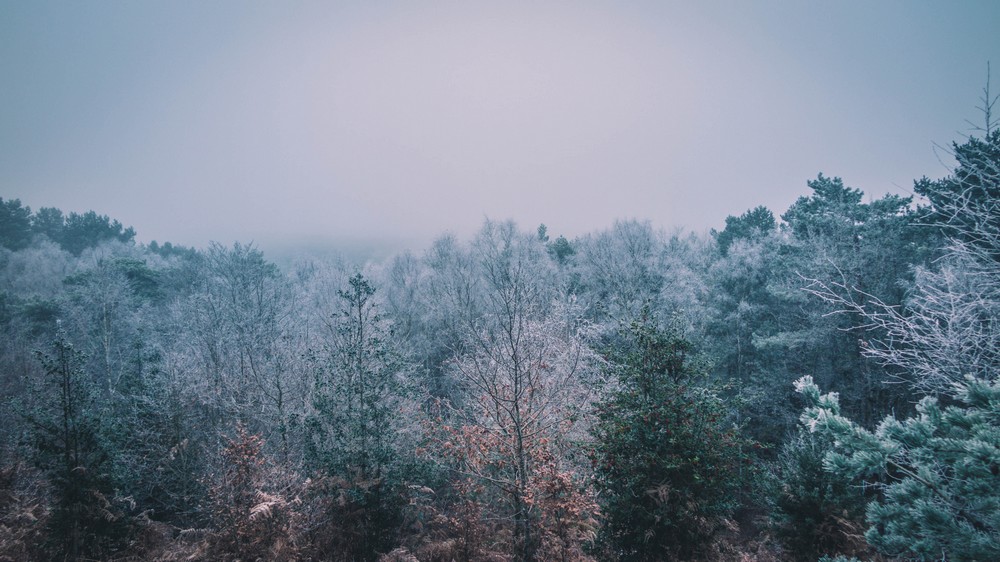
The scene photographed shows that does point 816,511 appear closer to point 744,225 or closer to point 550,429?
point 550,429

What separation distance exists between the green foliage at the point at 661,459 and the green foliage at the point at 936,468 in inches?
162

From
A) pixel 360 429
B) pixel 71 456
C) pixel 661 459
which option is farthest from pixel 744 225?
pixel 71 456

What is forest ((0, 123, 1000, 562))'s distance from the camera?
4520 mm

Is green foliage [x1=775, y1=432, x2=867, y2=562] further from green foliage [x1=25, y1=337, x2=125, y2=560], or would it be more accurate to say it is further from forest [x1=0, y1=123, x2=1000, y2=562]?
green foliage [x1=25, y1=337, x2=125, y2=560]

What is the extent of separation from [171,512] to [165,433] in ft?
11.1

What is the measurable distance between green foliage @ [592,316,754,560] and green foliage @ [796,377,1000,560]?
4120 millimetres

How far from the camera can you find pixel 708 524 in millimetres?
7668

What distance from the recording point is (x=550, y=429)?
1037 cm

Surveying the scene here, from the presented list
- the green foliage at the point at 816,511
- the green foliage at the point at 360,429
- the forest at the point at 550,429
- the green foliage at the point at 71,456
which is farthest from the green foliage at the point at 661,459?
the green foliage at the point at 71,456

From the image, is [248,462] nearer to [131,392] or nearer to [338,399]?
[338,399]

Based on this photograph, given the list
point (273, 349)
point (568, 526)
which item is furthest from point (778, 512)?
point (273, 349)

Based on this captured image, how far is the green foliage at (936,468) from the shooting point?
2770 millimetres

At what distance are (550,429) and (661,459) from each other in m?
3.56

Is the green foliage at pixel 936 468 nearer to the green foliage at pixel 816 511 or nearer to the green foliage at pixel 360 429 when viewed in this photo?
the green foliage at pixel 816 511
